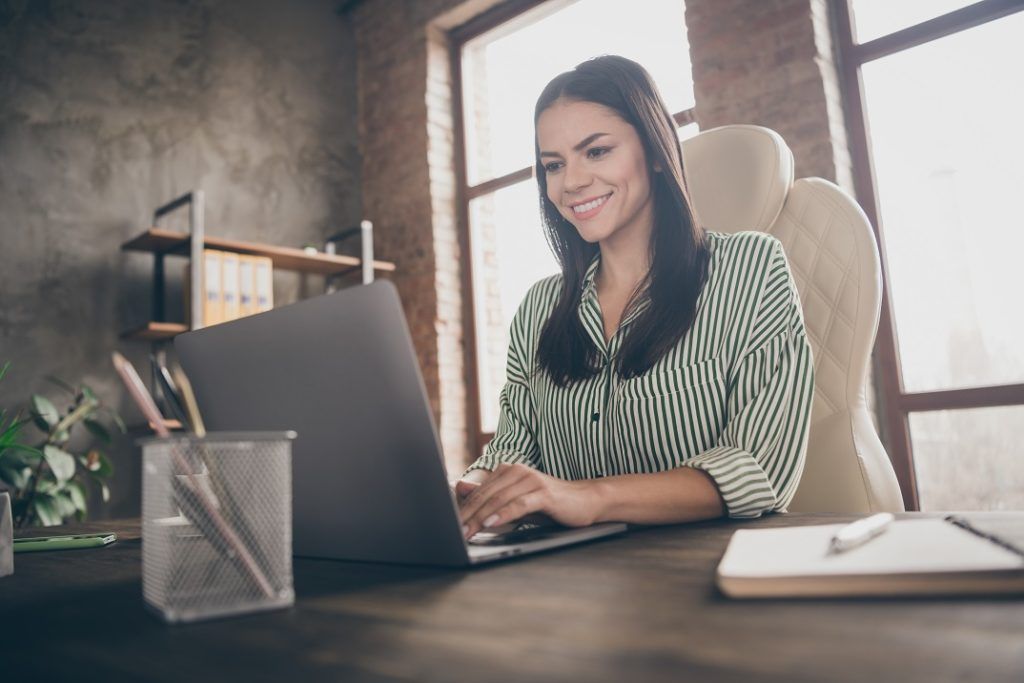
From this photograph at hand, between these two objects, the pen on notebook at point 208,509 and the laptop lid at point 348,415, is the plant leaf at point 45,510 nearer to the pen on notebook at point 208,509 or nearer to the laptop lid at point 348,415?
the laptop lid at point 348,415

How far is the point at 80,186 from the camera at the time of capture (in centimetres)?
358

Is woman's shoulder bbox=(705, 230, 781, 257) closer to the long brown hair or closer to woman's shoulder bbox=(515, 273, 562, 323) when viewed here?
the long brown hair

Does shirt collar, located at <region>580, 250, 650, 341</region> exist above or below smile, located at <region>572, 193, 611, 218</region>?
below

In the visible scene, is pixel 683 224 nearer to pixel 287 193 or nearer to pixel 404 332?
pixel 404 332

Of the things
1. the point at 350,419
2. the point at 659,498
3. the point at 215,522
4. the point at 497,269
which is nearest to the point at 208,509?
the point at 215,522

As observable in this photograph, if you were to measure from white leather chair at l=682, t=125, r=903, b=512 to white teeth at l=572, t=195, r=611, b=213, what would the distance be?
175 millimetres

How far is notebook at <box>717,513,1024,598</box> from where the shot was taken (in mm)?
452

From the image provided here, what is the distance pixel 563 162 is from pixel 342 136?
11.2 ft

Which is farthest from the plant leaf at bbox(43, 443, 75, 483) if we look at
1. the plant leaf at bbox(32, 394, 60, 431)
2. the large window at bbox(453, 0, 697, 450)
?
the large window at bbox(453, 0, 697, 450)

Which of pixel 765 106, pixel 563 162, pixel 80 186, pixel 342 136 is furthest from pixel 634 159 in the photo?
pixel 342 136

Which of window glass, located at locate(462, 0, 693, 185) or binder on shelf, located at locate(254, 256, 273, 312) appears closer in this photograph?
window glass, located at locate(462, 0, 693, 185)

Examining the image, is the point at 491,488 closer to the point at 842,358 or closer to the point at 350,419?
the point at 350,419

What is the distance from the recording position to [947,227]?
2.79 m

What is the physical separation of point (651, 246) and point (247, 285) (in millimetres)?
2596
